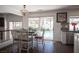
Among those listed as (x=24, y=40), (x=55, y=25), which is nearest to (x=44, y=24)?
(x=55, y=25)

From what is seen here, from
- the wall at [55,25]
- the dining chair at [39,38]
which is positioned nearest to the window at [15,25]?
the wall at [55,25]

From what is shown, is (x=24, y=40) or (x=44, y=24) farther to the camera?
(x=24, y=40)

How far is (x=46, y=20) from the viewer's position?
9.61 ft

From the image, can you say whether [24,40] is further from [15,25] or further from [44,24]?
[44,24]

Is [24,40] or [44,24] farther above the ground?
[44,24]

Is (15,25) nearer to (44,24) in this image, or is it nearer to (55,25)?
(44,24)

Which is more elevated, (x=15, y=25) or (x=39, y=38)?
(x=15, y=25)

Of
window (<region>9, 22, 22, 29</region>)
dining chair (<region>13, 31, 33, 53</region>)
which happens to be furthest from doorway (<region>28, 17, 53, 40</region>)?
dining chair (<region>13, 31, 33, 53</region>)

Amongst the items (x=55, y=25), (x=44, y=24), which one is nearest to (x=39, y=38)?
(x=44, y=24)

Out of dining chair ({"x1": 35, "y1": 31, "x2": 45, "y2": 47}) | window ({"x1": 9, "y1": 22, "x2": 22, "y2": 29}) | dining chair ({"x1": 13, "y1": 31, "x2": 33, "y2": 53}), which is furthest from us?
dining chair ({"x1": 13, "y1": 31, "x2": 33, "y2": 53})

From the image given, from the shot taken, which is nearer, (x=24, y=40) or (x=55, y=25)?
(x=55, y=25)

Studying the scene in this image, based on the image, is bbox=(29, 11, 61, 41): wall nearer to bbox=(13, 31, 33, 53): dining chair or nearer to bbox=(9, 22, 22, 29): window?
bbox=(9, 22, 22, 29): window
